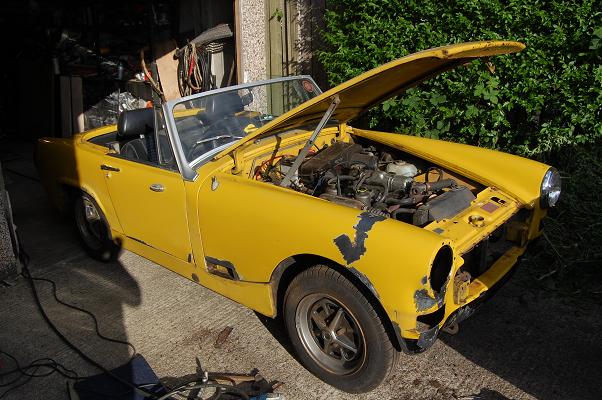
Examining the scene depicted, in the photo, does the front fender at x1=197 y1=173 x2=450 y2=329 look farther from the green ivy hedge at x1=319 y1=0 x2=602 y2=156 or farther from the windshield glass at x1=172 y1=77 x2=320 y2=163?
the green ivy hedge at x1=319 y1=0 x2=602 y2=156

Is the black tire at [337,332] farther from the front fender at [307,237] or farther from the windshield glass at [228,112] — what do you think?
the windshield glass at [228,112]

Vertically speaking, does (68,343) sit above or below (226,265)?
below

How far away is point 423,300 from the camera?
2205mm

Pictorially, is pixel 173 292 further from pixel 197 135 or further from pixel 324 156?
pixel 324 156

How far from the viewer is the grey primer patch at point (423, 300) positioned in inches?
86.2

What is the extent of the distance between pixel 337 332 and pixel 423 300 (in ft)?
2.10

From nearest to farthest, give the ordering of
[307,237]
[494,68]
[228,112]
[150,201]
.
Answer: [307,237]
[150,201]
[228,112]
[494,68]

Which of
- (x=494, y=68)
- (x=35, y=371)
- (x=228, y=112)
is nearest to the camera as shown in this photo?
(x=35, y=371)

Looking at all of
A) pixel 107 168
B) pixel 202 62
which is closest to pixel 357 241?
pixel 107 168

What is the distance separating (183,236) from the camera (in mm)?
3248

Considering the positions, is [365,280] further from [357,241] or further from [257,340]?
[257,340]

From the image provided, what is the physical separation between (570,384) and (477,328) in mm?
637

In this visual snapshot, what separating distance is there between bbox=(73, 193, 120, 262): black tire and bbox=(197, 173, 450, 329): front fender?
56.6 inches

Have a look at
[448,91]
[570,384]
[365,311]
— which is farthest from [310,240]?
[448,91]
